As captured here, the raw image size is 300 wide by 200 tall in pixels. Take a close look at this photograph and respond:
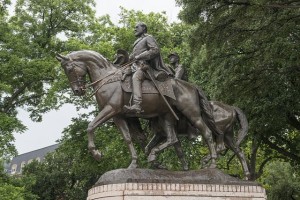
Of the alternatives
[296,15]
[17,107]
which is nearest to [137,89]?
[296,15]

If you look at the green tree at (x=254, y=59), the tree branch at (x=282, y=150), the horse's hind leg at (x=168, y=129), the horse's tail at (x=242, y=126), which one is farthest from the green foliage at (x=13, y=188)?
the horse's tail at (x=242, y=126)

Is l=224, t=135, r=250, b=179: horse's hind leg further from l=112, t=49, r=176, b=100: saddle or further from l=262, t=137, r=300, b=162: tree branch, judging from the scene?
l=262, t=137, r=300, b=162: tree branch

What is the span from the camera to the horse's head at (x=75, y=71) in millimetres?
10484

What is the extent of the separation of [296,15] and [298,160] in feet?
29.6

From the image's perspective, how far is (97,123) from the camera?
1002cm

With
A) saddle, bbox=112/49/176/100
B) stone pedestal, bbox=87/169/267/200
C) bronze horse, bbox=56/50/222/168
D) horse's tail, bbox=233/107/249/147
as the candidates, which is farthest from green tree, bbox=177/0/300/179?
stone pedestal, bbox=87/169/267/200

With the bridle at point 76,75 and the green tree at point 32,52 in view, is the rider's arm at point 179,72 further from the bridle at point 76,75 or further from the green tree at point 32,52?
the green tree at point 32,52

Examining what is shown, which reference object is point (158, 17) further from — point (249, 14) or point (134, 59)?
point (134, 59)

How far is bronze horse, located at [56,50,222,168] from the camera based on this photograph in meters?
10.2

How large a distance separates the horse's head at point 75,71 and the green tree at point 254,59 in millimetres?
5817

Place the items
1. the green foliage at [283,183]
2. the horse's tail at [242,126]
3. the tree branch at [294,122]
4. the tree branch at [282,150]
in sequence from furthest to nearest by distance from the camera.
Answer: the green foliage at [283,183] < the tree branch at [282,150] < the tree branch at [294,122] < the horse's tail at [242,126]

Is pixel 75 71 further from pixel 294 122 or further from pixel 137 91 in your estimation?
pixel 294 122

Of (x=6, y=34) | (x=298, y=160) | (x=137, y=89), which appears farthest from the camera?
(x=6, y=34)

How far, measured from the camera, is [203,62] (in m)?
19.6
